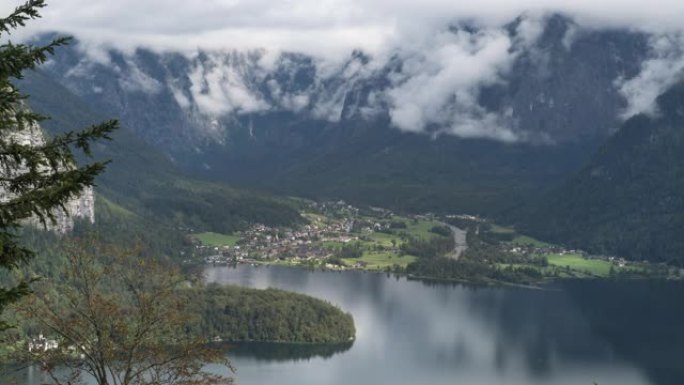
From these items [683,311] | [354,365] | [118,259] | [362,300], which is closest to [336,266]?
[362,300]

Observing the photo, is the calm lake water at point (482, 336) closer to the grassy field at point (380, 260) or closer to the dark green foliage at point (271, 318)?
the dark green foliage at point (271, 318)

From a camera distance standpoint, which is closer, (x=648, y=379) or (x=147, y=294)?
(x=147, y=294)

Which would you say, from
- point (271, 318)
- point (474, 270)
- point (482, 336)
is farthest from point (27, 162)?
point (474, 270)

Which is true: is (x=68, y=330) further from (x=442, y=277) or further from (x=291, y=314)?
(x=442, y=277)

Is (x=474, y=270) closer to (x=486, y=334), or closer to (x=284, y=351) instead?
(x=486, y=334)

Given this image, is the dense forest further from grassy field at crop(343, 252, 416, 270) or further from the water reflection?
the water reflection

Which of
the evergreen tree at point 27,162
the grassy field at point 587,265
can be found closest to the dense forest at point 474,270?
the grassy field at point 587,265

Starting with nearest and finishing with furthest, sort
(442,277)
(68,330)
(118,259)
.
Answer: (68,330)
(118,259)
(442,277)
